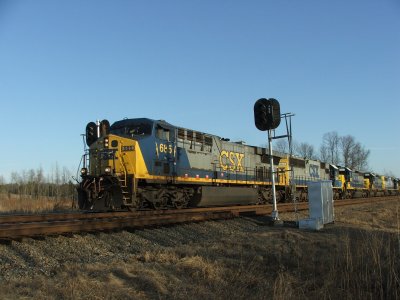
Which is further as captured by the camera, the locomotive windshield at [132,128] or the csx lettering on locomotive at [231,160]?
the csx lettering on locomotive at [231,160]

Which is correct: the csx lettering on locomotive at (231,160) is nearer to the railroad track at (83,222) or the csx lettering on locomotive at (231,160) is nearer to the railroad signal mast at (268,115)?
Result: the railroad track at (83,222)

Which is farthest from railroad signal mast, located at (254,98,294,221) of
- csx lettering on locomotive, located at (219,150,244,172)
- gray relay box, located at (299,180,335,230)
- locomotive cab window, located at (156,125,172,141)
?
csx lettering on locomotive, located at (219,150,244,172)

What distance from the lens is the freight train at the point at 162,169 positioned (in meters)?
14.8

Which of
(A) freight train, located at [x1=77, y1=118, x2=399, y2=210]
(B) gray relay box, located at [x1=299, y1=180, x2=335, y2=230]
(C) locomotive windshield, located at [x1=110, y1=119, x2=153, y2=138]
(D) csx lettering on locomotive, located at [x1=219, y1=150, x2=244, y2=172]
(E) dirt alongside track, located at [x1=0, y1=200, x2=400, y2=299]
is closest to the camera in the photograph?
(E) dirt alongside track, located at [x1=0, y1=200, x2=400, y2=299]

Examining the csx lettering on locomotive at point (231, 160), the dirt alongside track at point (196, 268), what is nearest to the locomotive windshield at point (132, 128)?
the csx lettering on locomotive at point (231, 160)

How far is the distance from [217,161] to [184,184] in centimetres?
316

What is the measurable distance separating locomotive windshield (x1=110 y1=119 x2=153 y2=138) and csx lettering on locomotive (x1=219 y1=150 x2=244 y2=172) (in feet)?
18.3

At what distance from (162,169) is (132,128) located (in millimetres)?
2048

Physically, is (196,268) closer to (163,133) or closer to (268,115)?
(268,115)

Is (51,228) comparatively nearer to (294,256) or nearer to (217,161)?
(294,256)

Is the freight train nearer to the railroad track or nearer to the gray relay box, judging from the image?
the railroad track

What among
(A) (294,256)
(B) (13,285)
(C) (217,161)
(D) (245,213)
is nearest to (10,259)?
(B) (13,285)

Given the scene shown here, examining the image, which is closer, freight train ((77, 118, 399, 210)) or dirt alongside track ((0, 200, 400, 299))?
dirt alongside track ((0, 200, 400, 299))

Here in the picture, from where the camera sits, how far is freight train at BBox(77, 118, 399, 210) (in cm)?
1476
